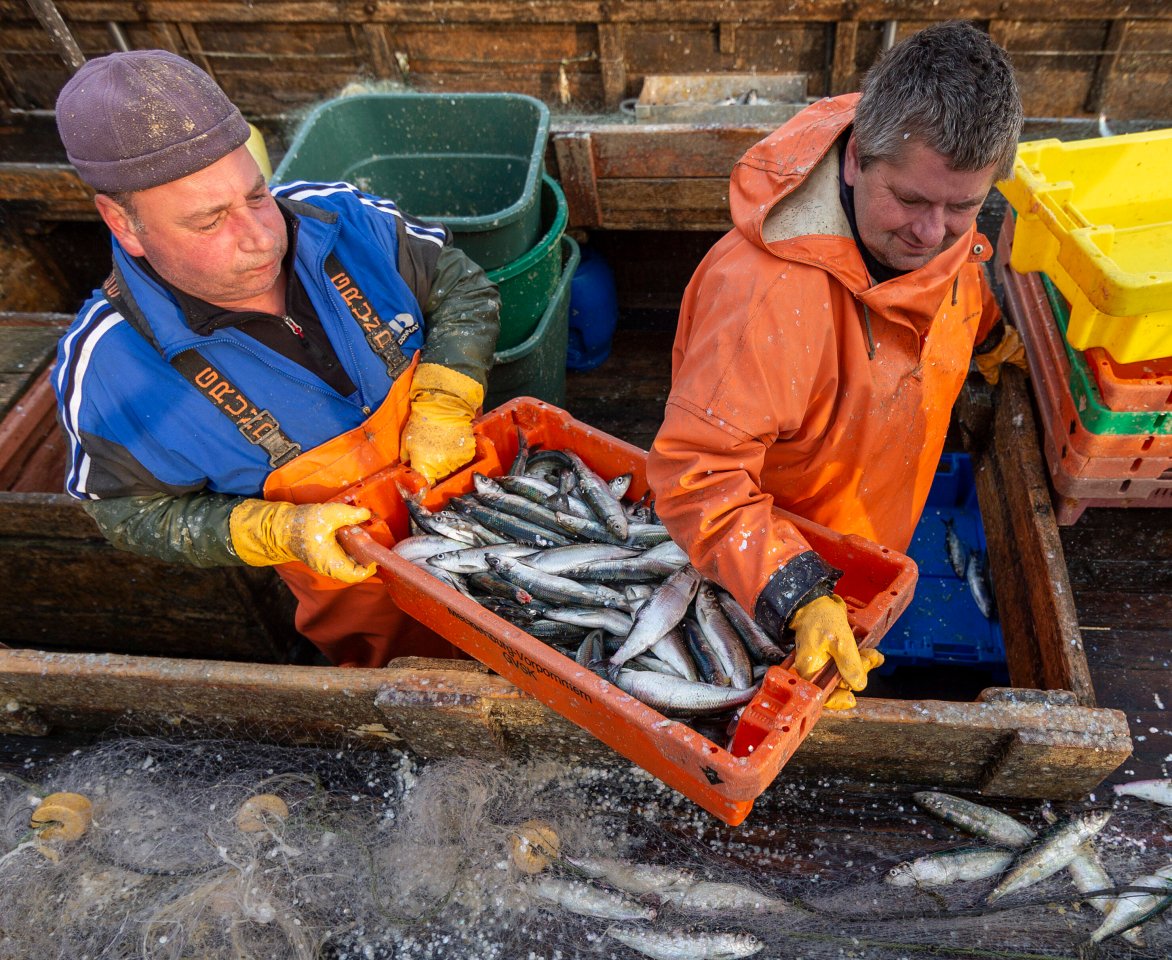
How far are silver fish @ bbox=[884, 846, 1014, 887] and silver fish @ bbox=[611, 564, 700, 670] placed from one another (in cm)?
107

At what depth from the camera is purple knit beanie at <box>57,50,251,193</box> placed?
228 cm

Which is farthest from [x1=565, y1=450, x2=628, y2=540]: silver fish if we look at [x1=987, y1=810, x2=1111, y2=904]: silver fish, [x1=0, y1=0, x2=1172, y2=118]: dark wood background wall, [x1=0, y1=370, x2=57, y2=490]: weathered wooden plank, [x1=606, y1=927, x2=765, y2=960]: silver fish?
[x1=0, y1=0, x2=1172, y2=118]: dark wood background wall

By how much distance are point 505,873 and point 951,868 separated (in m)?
1.43

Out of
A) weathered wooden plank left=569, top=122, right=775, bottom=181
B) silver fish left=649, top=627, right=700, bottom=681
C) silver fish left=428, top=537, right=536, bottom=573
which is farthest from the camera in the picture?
weathered wooden plank left=569, top=122, right=775, bottom=181

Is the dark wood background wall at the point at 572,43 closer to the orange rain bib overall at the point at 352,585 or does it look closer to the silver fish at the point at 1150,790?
the orange rain bib overall at the point at 352,585

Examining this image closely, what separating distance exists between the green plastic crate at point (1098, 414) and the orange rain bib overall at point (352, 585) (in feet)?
8.58

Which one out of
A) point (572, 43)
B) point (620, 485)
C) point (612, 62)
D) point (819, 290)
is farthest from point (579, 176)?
point (819, 290)

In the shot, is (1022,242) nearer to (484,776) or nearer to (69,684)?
(484,776)

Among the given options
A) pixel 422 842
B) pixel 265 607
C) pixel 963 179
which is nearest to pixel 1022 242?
pixel 963 179

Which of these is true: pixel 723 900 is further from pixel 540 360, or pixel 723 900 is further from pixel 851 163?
pixel 540 360

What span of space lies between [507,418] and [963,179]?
2.00 metres

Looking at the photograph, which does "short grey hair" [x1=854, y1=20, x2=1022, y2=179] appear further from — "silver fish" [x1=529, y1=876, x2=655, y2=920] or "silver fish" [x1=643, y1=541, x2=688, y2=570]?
"silver fish" [x1=529, y1=876, x2=655, y2=920]

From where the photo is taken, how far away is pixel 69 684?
2873mm

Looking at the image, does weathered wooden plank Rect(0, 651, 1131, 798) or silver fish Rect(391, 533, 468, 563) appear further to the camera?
silver fish Rect(391, 533, 468, 563)
